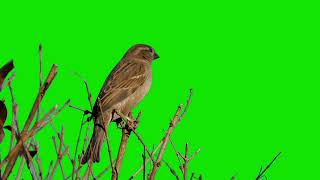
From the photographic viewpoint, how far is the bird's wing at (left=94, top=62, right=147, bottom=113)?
6.42 m

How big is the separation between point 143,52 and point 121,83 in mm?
1208

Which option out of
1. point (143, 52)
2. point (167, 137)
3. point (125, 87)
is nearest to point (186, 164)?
point (167, 137)

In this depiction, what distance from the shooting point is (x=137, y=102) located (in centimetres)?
673

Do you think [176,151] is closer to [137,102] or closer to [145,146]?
[145,146]

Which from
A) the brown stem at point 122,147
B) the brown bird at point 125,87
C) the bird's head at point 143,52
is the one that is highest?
the bird's head at point 143,52

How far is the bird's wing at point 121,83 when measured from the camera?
253 inches

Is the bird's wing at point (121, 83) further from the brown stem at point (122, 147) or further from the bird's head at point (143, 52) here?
the brown stem at point (122, 147)

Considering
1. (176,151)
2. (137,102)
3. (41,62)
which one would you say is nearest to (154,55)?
(137,102)

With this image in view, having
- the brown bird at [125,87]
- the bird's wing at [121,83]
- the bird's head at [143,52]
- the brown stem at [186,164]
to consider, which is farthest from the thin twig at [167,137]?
the bird's head at [143,52]

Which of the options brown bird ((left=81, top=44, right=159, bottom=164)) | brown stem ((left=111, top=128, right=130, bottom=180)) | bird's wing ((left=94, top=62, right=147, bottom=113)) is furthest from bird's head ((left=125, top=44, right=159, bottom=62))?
brown stem ((left=111, top=128, right=130, bottom=180))

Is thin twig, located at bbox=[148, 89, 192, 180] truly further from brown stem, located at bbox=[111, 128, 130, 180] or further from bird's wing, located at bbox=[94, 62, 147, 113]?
bird's wing, located at bbox=[94, 62, 147, 113]

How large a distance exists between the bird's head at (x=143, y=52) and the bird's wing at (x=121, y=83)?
1.50 ft

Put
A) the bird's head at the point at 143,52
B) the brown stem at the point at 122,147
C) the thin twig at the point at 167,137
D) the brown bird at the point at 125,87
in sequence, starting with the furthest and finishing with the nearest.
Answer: the bird's head at the point at 143,52 → the brown bird at the point at 125,87 → the brown stem at the point at 122,147 → the thin twig at the point at 167,137

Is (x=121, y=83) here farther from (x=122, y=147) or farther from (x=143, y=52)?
(x=122, y=147)
